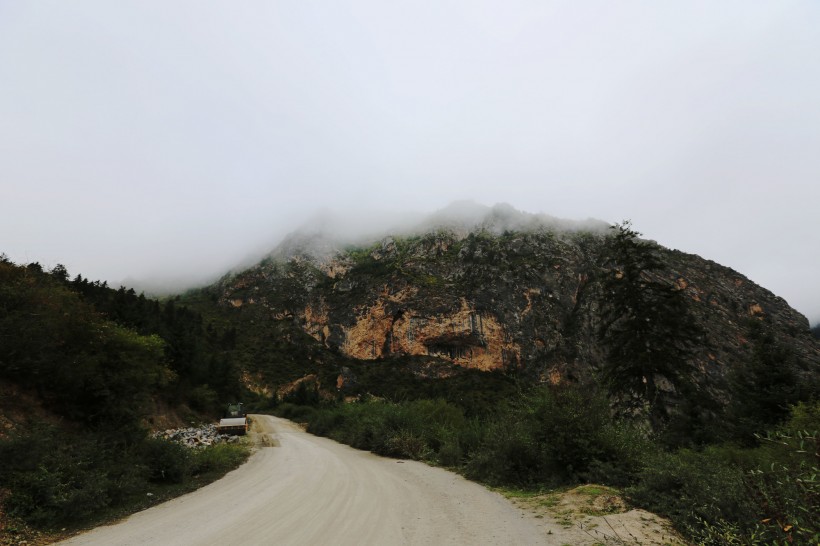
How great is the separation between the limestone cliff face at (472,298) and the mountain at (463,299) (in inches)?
10.0

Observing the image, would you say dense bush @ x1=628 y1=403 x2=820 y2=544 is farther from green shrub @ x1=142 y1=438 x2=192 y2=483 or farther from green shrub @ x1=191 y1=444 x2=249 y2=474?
green shrub @ x1=191 y1=444 x2=249 y2=474

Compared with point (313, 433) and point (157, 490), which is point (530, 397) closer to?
point (157, 490)

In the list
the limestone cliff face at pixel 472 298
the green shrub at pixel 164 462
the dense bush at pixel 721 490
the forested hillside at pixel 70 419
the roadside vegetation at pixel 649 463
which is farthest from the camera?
the limestone cliff face at pixel 472 298

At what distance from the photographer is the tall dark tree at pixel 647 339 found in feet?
58.0

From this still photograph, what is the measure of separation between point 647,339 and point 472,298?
73686 millimetres

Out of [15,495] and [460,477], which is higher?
[15,495]

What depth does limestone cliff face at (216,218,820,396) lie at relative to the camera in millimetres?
79875

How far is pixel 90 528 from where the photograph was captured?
7.25 metres

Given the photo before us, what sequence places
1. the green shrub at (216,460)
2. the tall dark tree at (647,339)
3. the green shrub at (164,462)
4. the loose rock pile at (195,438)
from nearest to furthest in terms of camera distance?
the green shrub at (164,462) < the green shrub at (216,460) < the loose rock pile at (195,438) < the tall dark tree at (647,339)

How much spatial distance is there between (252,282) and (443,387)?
203 feet

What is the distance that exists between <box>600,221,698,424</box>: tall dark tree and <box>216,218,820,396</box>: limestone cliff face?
60.5 metres

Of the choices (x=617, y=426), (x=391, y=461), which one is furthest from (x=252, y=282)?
(x=617, y=426)

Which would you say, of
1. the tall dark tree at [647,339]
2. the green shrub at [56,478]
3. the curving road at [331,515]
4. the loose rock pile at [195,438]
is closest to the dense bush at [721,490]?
the curving road at [331,515]

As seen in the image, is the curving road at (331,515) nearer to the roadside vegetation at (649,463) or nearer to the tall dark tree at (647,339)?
the roadside vegetation at (649,463)
